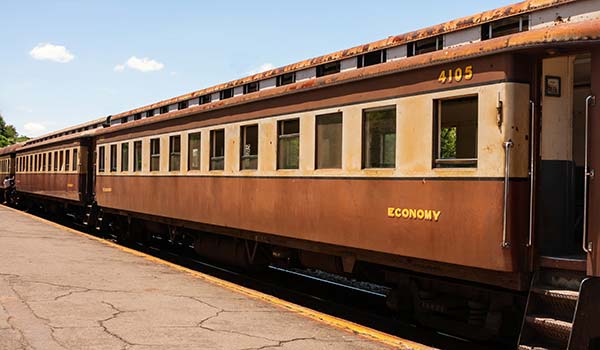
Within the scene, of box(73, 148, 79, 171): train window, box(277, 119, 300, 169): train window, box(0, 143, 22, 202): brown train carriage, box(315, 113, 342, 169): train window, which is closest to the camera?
box(315, 113, 342, 169): train window

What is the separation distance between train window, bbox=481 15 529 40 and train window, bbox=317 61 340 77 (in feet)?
7.60

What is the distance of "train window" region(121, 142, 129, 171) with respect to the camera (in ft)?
52.4

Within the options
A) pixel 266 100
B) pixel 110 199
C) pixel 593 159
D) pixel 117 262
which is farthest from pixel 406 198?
pixel 110 199

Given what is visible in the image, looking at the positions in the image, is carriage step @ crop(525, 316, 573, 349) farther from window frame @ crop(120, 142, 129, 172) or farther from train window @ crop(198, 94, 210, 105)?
window frame @ crop(120, 142, 129, 172)

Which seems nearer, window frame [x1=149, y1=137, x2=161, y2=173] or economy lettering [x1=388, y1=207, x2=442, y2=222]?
economy lettering [x1=388, y1=207, x2=442, y2=222]

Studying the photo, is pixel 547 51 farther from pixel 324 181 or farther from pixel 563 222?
pixel 324 181

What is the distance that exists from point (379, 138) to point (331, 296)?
3668 millimetres

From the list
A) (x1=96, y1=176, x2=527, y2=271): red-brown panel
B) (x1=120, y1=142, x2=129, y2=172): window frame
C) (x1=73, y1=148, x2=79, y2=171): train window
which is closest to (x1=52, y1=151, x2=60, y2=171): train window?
(x1=73, y1=148, x2=79, y2=171): train window

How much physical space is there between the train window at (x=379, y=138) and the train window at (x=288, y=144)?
4.86 feet

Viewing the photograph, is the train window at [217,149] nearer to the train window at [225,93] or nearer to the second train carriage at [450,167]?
the train window at [225,93]

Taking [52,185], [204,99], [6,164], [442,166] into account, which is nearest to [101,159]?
[204,99]

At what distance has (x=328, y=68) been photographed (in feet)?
29.0

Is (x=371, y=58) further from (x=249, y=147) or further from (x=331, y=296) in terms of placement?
(x=331, y=296)

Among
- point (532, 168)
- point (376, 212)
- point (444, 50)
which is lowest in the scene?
point (376, 212)
